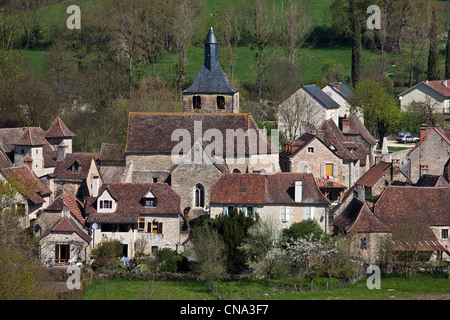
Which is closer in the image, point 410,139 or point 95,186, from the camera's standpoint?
point 95,186

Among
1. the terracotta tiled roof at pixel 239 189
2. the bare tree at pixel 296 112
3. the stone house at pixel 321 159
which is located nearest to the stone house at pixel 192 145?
the terracotta tiled roof at pixel 239 189

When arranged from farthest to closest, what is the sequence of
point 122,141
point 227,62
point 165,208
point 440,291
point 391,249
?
point 227,62
point 122,141
point 165,208
point 391,249
point 440,291

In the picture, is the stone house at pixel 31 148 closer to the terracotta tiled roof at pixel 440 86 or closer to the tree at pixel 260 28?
the tree at pixel 260 28

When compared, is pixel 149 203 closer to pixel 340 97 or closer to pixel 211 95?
pixel 211 95

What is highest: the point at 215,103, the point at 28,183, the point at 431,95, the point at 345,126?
the point at 431,95

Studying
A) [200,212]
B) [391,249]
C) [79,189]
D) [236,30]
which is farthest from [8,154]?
[236,30]

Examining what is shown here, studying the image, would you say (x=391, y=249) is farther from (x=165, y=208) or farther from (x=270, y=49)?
(x=270, y=49)

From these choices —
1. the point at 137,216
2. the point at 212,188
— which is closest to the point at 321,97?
the point at 212,188
